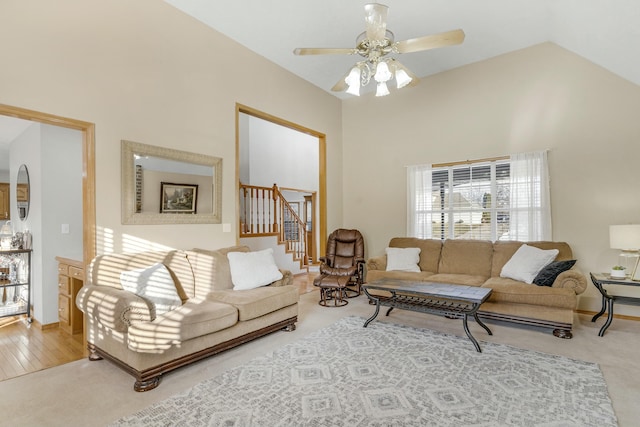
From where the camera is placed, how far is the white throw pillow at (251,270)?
142 inches

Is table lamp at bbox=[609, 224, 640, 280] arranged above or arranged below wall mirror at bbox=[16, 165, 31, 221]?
below

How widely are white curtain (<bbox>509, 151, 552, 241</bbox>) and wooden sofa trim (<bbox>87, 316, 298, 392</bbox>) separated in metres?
3.61

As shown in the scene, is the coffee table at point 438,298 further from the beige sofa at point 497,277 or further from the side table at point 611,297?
the side table at point 611,297

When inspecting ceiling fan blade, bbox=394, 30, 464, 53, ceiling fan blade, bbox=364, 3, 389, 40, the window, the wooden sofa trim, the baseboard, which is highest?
ceiling fan blade, bbox=364, 3, 389, 40

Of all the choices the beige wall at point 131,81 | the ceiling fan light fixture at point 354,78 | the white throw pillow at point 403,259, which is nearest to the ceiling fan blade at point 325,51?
the ceiling fan light fixture at point 354,78

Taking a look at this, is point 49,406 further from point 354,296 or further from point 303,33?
point 303,33

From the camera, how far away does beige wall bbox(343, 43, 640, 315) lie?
4.08 m

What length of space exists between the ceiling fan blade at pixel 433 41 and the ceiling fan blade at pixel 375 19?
24cm

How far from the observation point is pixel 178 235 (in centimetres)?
376

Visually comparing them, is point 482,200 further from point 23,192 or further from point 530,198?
point 23,192

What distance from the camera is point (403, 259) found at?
4.95 meters

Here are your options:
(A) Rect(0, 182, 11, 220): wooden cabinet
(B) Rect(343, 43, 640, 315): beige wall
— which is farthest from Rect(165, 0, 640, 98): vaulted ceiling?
(A) Rect(0, 182, 11, 220): wooden cabinet

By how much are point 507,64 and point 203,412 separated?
18.1 feet

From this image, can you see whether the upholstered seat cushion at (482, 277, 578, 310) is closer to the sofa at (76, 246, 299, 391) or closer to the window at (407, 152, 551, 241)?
the window at (407, 152, 551, 241)
